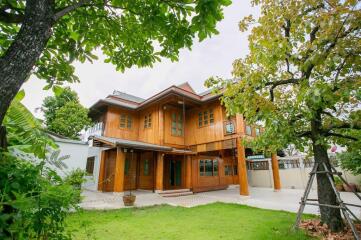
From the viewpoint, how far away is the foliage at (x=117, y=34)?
2.11 meters

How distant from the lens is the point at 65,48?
2484mm

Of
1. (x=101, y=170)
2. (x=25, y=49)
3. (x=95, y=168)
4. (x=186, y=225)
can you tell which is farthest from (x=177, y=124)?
(x=25, y=49)

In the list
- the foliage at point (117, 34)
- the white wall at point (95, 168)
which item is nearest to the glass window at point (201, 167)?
the white wall at point (95, 168)

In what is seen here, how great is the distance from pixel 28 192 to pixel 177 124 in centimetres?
1300

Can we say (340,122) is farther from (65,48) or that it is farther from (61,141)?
(61,141)

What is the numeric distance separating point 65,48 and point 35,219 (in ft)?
6.66

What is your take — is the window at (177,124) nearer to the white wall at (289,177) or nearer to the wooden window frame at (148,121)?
the wooden window frame at (148,121)

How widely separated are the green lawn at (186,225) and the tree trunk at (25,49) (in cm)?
314

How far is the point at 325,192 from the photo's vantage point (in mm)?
4660

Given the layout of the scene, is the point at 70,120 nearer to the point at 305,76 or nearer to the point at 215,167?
the point at 215,167

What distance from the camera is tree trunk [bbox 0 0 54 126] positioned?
1.19 m

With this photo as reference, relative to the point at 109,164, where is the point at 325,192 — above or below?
below

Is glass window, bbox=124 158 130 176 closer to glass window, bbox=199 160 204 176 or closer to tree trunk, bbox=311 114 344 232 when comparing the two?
glass window, bbox=199 160 204 176

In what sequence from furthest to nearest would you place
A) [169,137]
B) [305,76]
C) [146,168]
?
[146,168]
[169,137]
[305,76]
